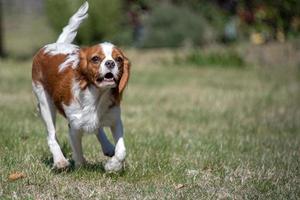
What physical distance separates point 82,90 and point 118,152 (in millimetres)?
595

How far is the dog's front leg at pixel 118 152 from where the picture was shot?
6.02 m

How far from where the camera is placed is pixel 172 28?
68.9 feet

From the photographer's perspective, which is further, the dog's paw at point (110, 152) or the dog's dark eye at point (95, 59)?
the dog's paw at point (110, 152)

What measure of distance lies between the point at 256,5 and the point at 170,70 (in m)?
4.61

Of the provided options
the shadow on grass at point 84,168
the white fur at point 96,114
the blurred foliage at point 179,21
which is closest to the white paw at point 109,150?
the shadow on grass at point 84,168

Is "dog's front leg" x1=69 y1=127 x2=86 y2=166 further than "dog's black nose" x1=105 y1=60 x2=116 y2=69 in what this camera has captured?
Yes

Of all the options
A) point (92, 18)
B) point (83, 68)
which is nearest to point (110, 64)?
point (83, 68)

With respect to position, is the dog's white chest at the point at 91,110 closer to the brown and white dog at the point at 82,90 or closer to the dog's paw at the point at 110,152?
the brown and white dog at the point at 82,90

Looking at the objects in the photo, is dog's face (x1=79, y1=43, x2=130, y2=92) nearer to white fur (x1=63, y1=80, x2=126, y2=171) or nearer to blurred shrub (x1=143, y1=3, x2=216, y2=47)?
white fur (x1=63, y1=80, x2=126, y2=171)

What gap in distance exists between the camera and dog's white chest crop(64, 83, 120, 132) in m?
5.96

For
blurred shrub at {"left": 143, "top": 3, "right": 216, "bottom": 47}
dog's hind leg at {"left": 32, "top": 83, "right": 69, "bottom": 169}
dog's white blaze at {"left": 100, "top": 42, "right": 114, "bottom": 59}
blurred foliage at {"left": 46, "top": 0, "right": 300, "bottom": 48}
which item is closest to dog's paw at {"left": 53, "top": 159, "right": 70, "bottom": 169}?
dog's hind leg at {"left": 32, "top": 83, "right": 69, "bottom": 169}

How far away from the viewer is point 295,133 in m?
9.74

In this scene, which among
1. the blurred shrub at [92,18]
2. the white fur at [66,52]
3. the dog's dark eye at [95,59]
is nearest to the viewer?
the dog's dark eye at [95,59]

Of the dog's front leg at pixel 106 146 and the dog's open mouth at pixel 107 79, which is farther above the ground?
the dog's open mouth at pixel 107 79
